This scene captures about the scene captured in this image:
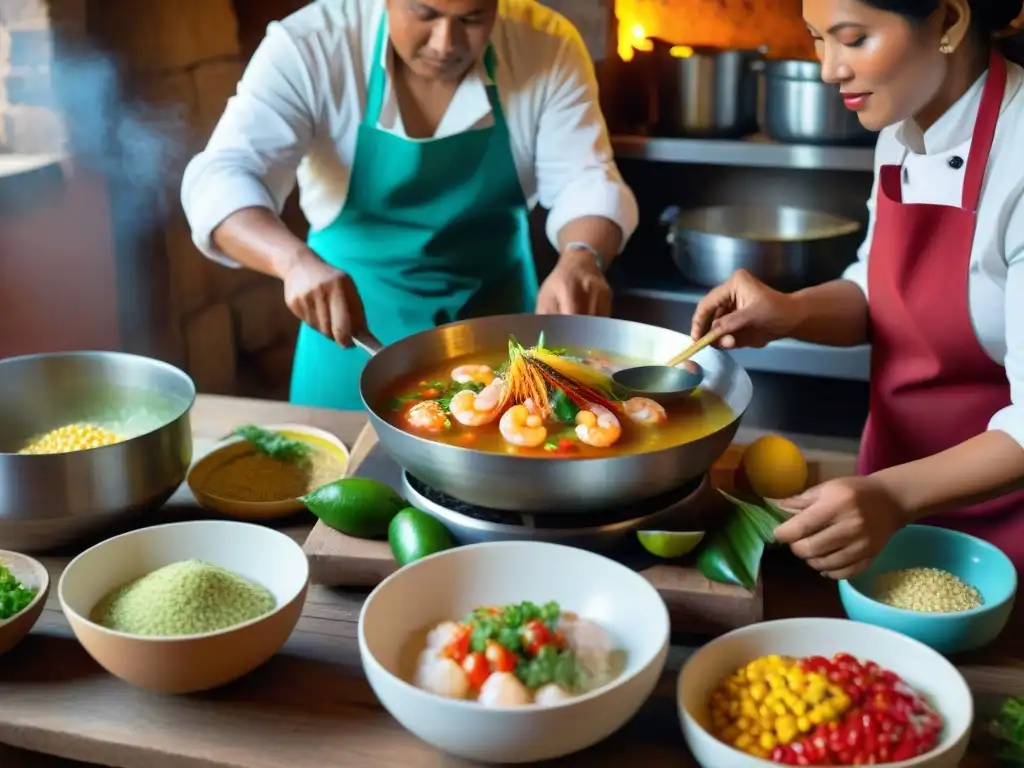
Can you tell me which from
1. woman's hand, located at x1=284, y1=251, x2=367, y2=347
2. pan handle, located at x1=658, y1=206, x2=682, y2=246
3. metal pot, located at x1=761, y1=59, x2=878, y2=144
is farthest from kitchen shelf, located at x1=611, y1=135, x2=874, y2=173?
woman's hand, located at x1=284, y1=251, x2=367, y2=347

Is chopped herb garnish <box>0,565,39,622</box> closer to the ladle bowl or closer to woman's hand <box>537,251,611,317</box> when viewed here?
the ladle bowl

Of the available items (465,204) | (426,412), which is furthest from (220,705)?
(465,204)

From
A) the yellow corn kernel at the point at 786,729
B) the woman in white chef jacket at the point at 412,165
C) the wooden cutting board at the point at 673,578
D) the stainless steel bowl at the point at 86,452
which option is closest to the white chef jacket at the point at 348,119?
the woman in white chef jacket at the point at 412,165

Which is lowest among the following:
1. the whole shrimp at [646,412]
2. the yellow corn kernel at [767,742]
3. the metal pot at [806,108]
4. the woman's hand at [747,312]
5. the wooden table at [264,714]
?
the wooden table at [264,714]

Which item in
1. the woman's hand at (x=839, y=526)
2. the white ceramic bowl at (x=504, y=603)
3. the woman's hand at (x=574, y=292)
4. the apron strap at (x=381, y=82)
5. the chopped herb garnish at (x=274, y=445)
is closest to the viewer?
the white ceramic bowl at (x=504, y=603)

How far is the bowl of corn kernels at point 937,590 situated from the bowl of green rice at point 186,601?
0.69 m

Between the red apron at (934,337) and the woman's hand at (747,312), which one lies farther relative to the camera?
the woman's hand at (747,312)

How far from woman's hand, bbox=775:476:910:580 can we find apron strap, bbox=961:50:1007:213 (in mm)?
513

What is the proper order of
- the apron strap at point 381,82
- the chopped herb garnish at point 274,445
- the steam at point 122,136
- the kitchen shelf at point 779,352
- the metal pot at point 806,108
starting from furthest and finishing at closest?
the kitchen shelf at point 779,352 < the metal pot at point 806,108 < the steam at point 122,136 < the apron strap at point 381,82 < the chopped herb garnish at point 274,445

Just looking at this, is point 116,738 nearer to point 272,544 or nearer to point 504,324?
point 272,544

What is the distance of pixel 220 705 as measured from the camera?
1.17m

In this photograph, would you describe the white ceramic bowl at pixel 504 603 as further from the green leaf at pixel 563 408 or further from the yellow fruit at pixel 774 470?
the yellow fruit at pixel 774 470

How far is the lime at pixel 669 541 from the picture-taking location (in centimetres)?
126

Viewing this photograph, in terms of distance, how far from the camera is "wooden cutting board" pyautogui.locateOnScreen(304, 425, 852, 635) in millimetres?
1230
